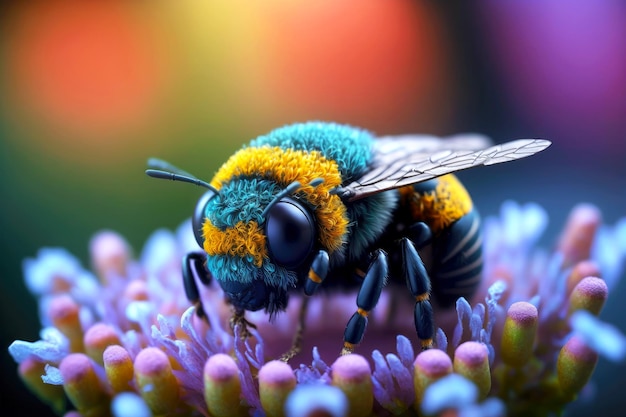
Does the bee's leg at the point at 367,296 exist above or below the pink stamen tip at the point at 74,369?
above

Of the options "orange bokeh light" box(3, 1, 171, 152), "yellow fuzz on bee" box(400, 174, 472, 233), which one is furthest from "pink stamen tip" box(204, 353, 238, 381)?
"orange bokeh light" box(3, 1, 171, 152)

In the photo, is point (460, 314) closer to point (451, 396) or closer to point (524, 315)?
point (524, 315)

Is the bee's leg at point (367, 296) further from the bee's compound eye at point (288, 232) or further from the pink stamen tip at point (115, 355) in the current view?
the pink stamen tip at point (115, 355)

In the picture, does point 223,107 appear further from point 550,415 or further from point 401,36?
point 550,415

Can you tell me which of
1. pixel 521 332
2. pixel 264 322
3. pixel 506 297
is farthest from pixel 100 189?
pixel 521 332

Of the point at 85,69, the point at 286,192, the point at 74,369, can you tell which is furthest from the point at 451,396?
the point at 85,69

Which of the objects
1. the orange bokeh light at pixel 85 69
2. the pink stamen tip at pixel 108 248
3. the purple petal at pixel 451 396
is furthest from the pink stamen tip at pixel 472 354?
the orange bokeh light at pixel 85 69

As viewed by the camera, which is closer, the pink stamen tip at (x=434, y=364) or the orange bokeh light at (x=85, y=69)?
the pink stamen tip at (x=434, y=364)
